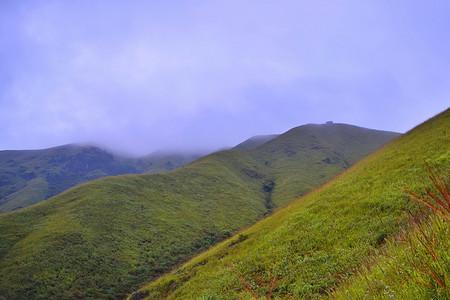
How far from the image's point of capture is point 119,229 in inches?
3223

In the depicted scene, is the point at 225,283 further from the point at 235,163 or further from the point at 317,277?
the point at 235,163

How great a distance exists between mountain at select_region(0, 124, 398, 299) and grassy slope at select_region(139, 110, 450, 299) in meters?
27.9

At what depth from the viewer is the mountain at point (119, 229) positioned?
62.2 m

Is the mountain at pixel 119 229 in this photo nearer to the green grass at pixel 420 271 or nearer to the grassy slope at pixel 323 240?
the grassy slope at pixel 323 240

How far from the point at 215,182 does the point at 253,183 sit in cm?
2581

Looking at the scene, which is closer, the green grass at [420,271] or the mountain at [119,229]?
the green grass at [420,271]

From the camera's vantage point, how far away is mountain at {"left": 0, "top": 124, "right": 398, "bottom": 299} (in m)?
62.2

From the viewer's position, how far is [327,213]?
98.4 ft

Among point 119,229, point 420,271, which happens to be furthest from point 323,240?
point 119,229

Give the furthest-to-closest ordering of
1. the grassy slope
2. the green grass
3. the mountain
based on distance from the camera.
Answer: the mountain → the grassy slope → the green grass

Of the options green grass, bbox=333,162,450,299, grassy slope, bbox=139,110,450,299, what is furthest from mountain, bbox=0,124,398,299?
green grass, bbox=333,162,450,299

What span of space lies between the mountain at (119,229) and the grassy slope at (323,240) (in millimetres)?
27907

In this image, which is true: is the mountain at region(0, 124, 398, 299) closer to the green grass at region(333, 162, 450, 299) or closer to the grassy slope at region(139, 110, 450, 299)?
the grassy slope at region(139, 110, 450, 299)

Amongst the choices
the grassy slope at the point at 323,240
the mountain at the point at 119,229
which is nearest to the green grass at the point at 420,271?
the grassy slope at the point at 323,240
